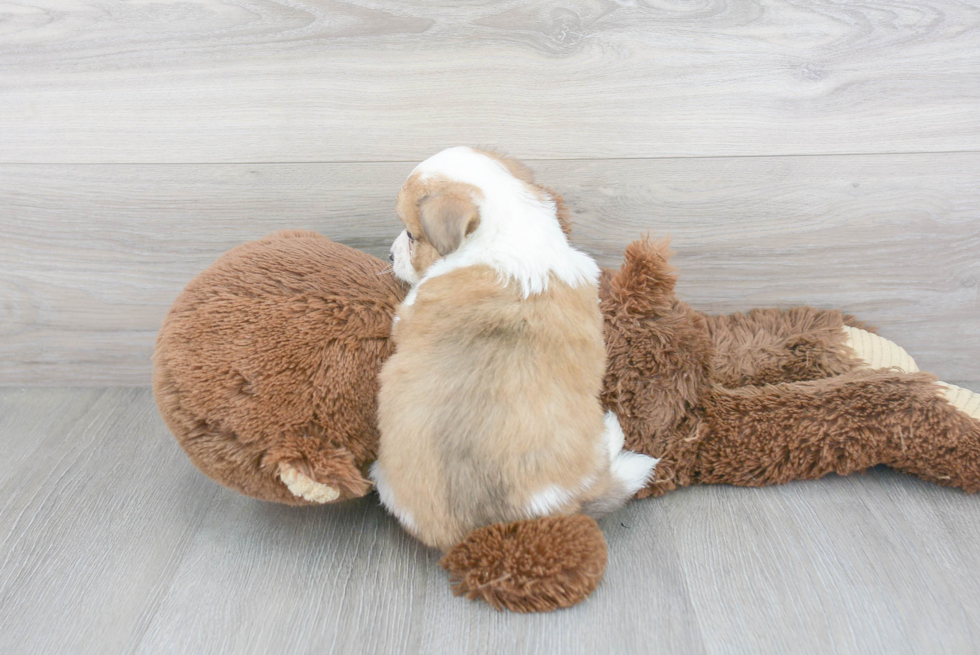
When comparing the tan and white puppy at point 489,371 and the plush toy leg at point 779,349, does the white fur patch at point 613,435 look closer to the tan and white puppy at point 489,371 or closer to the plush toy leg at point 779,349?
the tan and white puppy at point 489,371

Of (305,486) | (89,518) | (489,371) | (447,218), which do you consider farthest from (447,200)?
(89,518)

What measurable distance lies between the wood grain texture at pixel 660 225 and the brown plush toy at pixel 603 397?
15 cm

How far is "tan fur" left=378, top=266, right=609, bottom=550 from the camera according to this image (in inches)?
40.1

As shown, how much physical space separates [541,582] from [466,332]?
40 centimetres

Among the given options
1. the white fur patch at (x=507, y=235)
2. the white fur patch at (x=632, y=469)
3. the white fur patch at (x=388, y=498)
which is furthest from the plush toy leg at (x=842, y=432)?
the white fur patch at (x=388, y=498)

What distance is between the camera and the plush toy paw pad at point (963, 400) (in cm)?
127

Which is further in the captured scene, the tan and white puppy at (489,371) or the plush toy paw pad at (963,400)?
the plush toy paw pad at (963,400)

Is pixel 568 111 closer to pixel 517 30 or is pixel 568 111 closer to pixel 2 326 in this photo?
pixel 517 30

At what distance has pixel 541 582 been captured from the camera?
1.02m

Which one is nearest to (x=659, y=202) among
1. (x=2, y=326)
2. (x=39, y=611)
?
(x=39, y=611)

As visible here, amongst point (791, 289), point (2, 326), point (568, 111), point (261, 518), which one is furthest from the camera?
point (2, 326)

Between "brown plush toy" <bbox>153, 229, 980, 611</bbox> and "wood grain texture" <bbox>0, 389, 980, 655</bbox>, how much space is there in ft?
0.21

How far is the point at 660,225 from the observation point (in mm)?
1463

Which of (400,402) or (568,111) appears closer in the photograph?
(400,402)
